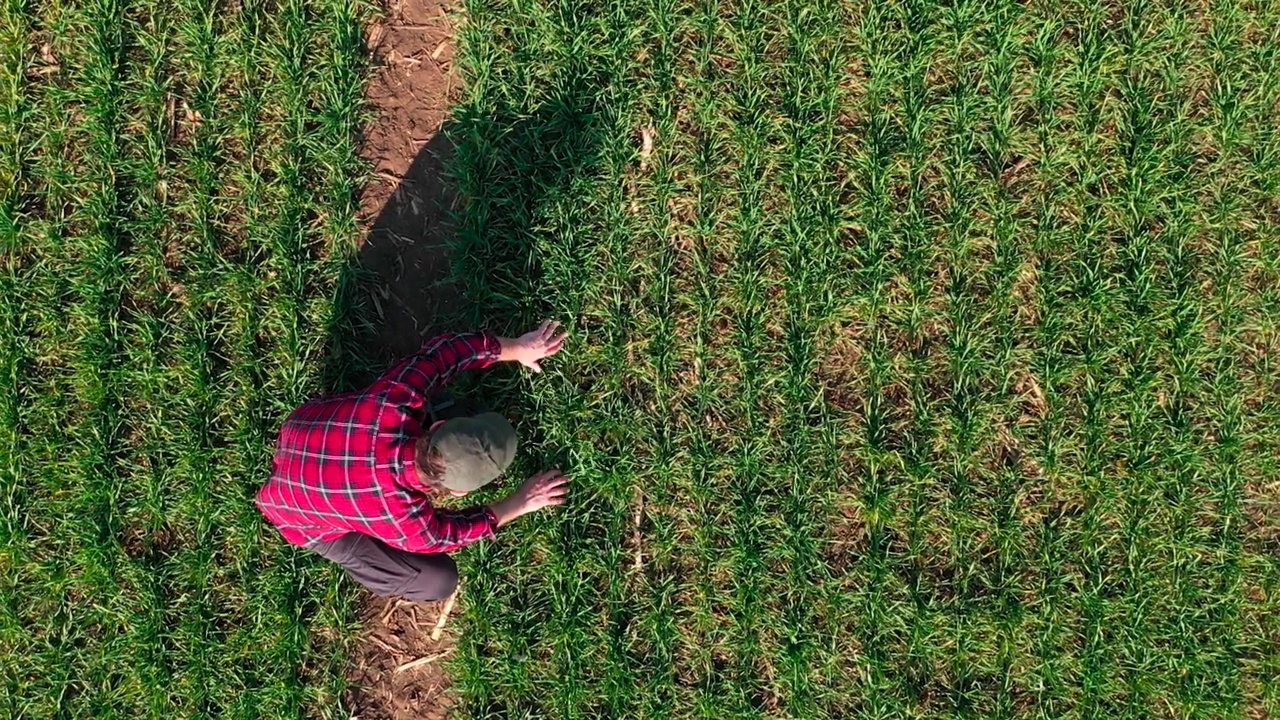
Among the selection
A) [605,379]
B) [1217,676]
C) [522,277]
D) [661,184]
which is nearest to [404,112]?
[522,277]

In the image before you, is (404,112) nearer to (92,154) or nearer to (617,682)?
(92,154)

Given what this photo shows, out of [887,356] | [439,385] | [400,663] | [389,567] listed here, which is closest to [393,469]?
[439,385]

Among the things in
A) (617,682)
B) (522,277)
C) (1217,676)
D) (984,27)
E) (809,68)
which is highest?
(984,27)

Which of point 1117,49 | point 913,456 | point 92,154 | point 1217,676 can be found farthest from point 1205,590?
point 92,154

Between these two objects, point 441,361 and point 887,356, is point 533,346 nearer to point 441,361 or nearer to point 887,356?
point 441,361

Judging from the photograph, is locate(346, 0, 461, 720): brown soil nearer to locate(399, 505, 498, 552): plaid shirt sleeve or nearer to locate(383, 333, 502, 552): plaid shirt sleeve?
locate(383, 333, 502, 552): plaid shirt sleeve

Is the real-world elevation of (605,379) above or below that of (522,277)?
below

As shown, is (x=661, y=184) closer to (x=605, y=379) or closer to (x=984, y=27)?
(x=605, y=379)
